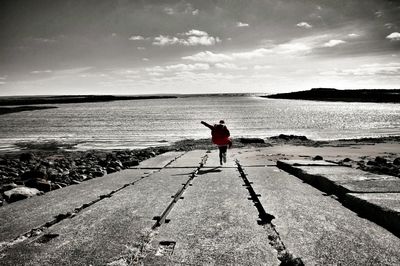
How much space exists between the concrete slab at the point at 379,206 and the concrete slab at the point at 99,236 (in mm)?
2928

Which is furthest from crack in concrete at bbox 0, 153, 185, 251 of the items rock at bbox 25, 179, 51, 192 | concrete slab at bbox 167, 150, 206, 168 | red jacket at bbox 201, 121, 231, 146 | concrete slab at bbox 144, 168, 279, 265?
red jacket at bbox 201, 121, 231, 146

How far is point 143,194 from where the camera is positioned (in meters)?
5.97

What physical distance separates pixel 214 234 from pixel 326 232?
1.35 meters

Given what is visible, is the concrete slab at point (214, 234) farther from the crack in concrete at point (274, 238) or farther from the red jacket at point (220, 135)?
the red jacket at point (220, 135)

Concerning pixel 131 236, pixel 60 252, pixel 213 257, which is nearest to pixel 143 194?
pixel 131 236

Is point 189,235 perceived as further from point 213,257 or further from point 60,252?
point 60,252

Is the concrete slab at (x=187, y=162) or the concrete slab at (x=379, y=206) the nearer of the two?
the concrete slab at (x=379, y=206)

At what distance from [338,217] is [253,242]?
153 centimetres

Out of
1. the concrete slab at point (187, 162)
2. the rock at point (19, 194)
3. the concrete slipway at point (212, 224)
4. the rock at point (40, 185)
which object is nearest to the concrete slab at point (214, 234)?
the concrete slipway at point (212, 224)

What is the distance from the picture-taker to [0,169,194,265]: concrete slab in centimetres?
313

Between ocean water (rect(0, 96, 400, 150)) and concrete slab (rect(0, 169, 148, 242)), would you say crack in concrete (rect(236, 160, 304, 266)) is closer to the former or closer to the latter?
concrete slab (rect(0, 169, 148, 242))

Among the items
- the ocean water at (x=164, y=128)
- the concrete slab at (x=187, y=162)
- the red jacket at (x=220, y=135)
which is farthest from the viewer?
the ocean water at (x=164, y=128)

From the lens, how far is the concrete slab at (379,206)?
367 cm

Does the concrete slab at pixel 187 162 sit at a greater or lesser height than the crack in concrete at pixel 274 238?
lesser
